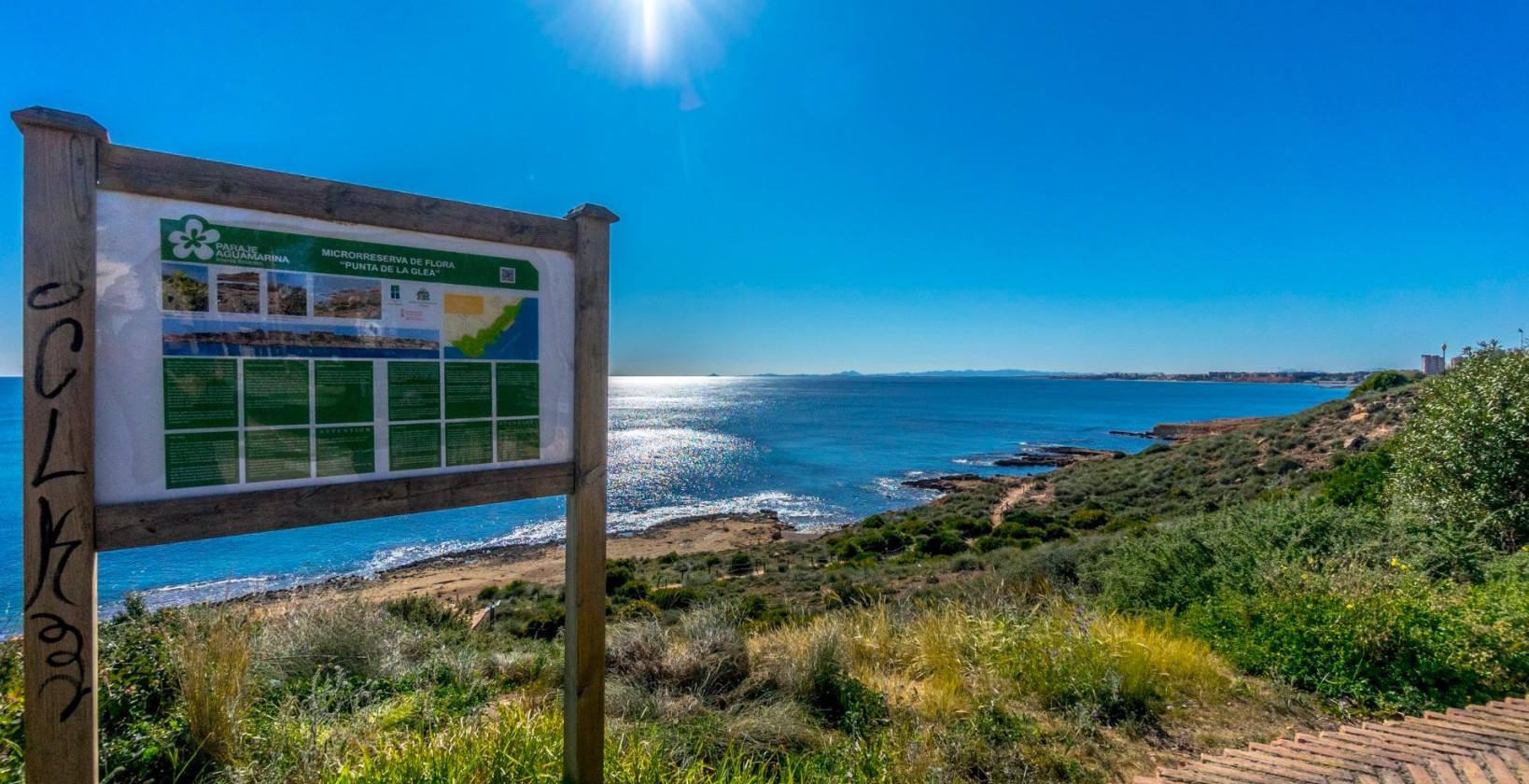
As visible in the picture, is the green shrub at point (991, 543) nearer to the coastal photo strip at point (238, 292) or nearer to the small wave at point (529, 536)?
the small wave at point (529, 536)

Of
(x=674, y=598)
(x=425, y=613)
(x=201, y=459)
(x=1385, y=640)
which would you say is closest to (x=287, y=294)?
(x=201, y=459)

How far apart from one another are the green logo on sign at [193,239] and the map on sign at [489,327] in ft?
2.44

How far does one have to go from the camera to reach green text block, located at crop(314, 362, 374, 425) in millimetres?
2229

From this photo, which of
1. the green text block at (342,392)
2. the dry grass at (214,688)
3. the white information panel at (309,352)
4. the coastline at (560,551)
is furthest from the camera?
the coastline at (560,551)

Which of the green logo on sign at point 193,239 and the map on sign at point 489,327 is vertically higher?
the green logo on sign at point 193,239

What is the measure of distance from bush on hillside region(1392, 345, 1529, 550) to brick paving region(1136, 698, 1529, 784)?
5601mm

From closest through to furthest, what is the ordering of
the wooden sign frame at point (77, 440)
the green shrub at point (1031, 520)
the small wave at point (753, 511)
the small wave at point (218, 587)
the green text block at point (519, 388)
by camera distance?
the wooden sign frame at point (77, 440) → the green text block at point (519, 388) → the small wave at point (218, 587) → the green shrub at point (1031, 520) → the small wave at point (753, 511)

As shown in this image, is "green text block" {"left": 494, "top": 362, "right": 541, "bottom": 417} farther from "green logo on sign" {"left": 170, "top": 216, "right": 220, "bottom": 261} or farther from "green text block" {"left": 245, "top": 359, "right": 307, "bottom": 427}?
"green logo on sign" {"left": 170, "top": 216, "right": 220, "bottom": 261}

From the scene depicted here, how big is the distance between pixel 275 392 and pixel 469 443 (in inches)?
26.6

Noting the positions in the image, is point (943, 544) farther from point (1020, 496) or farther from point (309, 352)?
point (309, 352)

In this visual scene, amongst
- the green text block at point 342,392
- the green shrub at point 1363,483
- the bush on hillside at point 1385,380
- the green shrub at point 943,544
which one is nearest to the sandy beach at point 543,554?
the green shrub at point 943,544

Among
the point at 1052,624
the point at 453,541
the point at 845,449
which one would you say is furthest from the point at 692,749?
the point at 845,449

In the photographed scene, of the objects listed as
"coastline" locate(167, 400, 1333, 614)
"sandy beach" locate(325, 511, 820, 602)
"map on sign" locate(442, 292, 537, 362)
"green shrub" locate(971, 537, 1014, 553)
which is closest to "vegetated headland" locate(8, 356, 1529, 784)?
→ "map on sign" locate(442, 292, 537, 362)

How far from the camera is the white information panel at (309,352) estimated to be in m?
1.97
